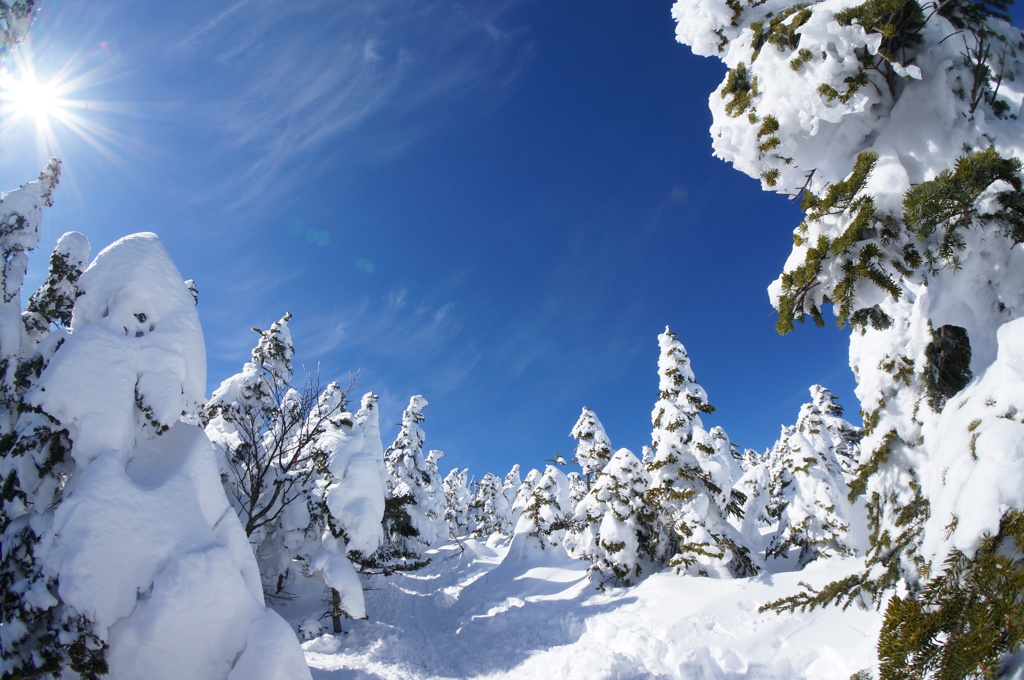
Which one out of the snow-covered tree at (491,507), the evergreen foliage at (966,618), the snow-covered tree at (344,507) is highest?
the snow-covered tree at (491,507)

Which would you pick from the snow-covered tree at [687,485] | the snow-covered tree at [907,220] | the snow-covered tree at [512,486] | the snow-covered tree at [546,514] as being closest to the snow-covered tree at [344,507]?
the snow-covered tree at [687,485]

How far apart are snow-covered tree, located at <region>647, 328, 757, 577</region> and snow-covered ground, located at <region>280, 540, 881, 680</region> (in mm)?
2011

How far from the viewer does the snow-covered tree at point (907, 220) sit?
318cm

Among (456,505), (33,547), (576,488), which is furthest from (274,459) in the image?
(456,505)

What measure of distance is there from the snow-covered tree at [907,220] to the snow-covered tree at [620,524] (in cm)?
1493

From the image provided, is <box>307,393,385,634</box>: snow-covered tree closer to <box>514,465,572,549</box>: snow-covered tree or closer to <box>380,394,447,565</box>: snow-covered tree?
<box>380,394,447,565</box>: snow-covered tree

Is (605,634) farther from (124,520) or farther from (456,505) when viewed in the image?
(456,505)

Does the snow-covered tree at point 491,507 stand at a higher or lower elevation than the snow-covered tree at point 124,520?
higher

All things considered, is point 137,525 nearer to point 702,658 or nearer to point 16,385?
point 16,385

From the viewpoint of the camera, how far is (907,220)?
3600 millimetres

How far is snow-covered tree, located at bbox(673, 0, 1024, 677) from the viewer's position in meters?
3.18

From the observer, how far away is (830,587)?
13.7 ft

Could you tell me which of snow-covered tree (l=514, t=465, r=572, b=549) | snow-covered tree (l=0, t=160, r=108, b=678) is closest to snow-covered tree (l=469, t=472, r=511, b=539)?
snow-covered tree (l=514, t=465, r=572, b=549)

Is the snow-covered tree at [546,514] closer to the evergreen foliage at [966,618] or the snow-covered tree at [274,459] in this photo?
the snow-covered tree at [274,459]
